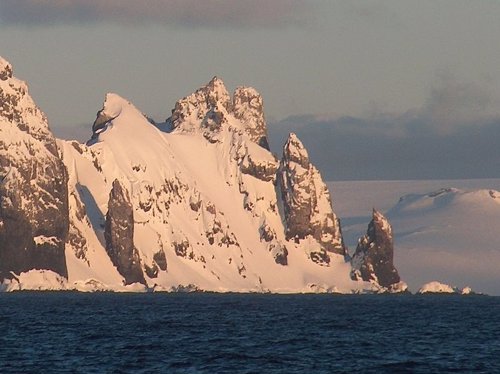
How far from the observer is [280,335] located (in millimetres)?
193500

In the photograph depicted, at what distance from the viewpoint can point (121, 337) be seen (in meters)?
186

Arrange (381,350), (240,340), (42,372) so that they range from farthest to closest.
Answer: (240,340)
(381,350)
(42,372)

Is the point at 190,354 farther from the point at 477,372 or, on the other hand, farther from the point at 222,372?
the point at 477,372

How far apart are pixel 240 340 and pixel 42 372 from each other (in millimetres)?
46013

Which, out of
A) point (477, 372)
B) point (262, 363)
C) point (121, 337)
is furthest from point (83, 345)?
point (477, 372)

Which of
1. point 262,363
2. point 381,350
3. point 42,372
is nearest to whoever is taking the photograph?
point 42,372

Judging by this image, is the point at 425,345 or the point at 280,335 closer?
the point at 425,345

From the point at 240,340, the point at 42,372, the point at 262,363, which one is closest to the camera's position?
the point at 42,372

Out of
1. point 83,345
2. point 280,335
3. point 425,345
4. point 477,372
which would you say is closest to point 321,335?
point 280,335

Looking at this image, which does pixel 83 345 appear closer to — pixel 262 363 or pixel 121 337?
pixel 121 337

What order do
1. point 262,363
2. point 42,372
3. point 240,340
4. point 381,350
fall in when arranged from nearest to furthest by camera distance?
point 42,372, point 262,363, point 381,350, point 240,340

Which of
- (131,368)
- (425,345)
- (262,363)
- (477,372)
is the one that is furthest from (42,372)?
(425,345)

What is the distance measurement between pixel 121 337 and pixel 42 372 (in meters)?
45.0

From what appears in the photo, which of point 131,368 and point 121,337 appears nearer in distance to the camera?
point 131,368
